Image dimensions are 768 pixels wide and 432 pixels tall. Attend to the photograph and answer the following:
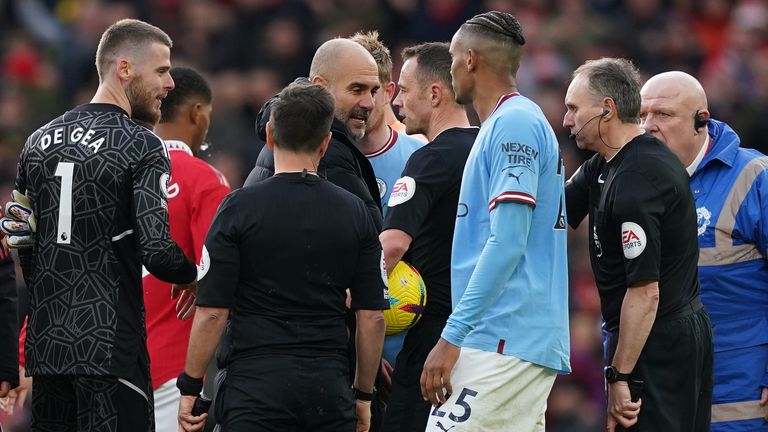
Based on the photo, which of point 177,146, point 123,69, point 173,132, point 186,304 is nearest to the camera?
point 123,69

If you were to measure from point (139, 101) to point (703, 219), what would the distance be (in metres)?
3.04

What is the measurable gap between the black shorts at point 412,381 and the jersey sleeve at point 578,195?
3.31 feet

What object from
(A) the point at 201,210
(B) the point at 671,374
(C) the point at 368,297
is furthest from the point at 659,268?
(A) the point at 201,210

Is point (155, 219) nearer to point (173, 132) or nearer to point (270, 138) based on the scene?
point (270, 138)

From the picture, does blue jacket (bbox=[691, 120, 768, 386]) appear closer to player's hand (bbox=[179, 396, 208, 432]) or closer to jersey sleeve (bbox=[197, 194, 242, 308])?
jersey sleeve (bbox=[197, 194, 242, 308])

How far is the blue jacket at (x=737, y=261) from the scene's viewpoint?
21.1 ft

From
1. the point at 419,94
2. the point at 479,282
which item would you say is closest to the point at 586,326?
the point at 419,94

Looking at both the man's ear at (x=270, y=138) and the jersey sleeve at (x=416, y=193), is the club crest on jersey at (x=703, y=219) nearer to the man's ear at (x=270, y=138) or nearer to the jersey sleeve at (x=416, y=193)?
the jersey sleeve at (x=416, y=193)

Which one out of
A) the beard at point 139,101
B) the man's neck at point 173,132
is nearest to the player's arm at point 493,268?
the beard at point 139,101

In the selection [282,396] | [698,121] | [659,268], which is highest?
[698,121]

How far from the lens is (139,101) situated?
19.1 feet

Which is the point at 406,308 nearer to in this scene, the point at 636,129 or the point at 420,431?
the point at 420,431

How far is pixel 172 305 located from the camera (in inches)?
265

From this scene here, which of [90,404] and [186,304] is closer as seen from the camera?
[90,404]
